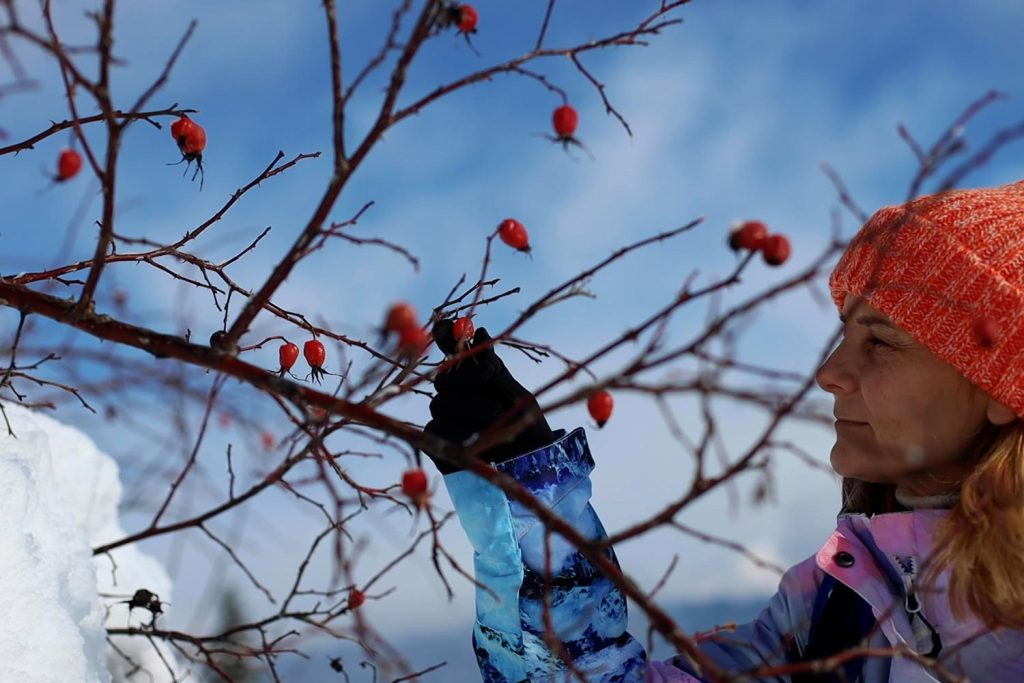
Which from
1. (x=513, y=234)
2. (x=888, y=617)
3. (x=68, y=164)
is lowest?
(x=888, y=617)

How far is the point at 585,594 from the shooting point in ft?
5.94

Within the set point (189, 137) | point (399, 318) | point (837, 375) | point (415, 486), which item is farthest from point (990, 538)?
point (189, 137)

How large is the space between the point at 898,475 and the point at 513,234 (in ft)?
3.07

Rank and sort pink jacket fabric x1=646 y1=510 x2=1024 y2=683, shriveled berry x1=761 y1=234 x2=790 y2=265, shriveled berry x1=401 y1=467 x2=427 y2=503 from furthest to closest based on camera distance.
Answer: pink jacket fabric x1=646 y1=510 x2=1024 y2=683
shriveled berry x1=401 y1=467 x2=427 y2=503
shriveled berry x1=761 y1=234 x2=790 y2=265

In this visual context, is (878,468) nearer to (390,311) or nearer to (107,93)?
(390,311)

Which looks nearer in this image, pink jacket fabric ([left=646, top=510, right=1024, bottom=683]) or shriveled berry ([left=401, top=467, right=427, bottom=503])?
shriveled berry ([left=401, top=467, right=427, bottom=503])

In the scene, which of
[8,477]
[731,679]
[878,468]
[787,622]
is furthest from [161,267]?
[787,622]

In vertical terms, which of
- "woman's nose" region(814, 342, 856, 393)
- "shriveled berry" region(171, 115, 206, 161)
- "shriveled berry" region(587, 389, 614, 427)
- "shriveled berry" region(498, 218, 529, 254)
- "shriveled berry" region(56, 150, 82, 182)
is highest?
"shriveled berry" region(171, 115, 206, 161)

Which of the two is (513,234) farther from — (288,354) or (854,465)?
(854,465)

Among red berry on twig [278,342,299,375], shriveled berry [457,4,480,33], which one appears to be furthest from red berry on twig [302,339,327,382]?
shriveled berry [457,4,480,33]

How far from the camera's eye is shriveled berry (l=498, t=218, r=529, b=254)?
1634mm

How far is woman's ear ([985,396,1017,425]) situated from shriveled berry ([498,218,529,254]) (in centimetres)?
97

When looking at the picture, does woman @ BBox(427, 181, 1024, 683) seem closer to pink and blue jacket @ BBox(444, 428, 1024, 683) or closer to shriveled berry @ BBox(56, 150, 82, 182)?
pink and blue jacket @ BBox(444, 428, 1024, 683)

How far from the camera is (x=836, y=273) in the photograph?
6.45 ft
